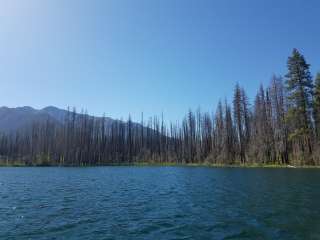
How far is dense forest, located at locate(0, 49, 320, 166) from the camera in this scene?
2276 inches

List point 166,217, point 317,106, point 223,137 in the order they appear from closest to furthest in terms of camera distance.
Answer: point 166,217, point 317,106, point 223,137

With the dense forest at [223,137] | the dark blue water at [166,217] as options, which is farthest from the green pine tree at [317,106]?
the dark blue water at [166,217]

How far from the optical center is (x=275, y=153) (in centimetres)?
6588

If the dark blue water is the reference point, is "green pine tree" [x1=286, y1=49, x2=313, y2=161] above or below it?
above

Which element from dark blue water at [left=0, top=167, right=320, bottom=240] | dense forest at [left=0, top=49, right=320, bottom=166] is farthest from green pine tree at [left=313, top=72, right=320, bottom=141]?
dark blue water at [left=0, top=167, right=320, bottom=240]

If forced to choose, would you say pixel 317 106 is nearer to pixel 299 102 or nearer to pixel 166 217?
pixel 299 102

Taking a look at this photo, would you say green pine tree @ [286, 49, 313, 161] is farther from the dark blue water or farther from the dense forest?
the dark blue water

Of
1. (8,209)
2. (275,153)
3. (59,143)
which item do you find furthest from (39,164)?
(8,209)

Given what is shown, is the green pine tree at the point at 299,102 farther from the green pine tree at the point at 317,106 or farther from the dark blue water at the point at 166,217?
the dark blue water at the point at 166,217

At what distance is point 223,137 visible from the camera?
8694 cm

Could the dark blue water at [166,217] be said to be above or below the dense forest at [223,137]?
below

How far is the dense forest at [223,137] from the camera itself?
190 ft

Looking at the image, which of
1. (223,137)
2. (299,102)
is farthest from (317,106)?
(223,137)

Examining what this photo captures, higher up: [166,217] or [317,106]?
[317,106]
